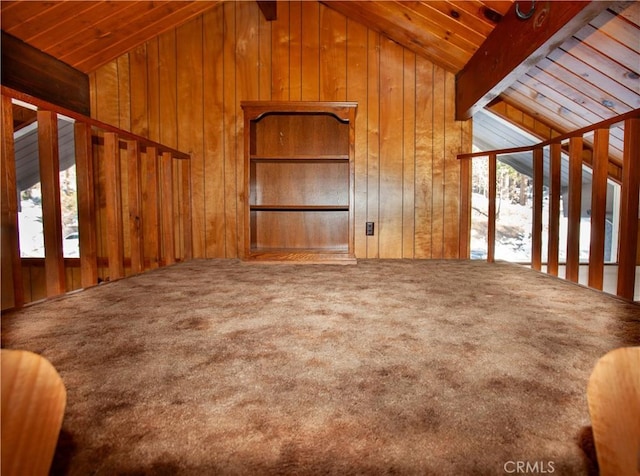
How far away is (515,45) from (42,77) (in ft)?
9.26

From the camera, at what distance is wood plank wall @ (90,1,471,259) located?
2832 millimetres

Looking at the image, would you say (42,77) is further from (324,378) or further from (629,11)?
(629,11)

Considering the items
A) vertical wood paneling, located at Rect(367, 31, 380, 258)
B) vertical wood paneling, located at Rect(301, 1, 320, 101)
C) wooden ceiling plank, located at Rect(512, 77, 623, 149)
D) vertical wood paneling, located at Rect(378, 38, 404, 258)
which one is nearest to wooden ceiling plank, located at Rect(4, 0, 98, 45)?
vertical wood paneling, located at Rect(301, 1, 320, 101)

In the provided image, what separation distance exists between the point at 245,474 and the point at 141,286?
1.45m

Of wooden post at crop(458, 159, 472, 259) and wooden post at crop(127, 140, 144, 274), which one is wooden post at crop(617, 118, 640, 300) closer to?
wooden post at crop(458, 159, 472, 259)

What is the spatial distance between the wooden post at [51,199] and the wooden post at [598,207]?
225cm

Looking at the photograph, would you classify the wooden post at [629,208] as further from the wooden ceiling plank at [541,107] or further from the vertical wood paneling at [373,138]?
the vertical wood paneling at [373,138]

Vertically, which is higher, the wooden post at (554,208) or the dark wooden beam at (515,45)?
the dark wooden beam at (515,45)

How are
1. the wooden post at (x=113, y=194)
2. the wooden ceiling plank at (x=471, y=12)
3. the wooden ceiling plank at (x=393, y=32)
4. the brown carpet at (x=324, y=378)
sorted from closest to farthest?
the brown carpet at (x=324, y=378), the wooden post at (x=113, y=194), the wooden ceiling plank at (x=471, y=12), the wooden ceiling plank at (x=393, y=32)

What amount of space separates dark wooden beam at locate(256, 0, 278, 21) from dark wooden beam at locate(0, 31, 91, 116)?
4.70 ft

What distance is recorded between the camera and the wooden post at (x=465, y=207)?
2795 millimetres

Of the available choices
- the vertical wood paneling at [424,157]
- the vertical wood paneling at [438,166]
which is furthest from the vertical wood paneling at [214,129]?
the vertical wood paneling at [438,166]

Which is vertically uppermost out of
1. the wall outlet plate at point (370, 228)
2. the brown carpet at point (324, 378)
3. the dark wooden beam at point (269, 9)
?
the dark wooden beam at point (269, 9)

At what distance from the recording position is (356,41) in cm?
282
